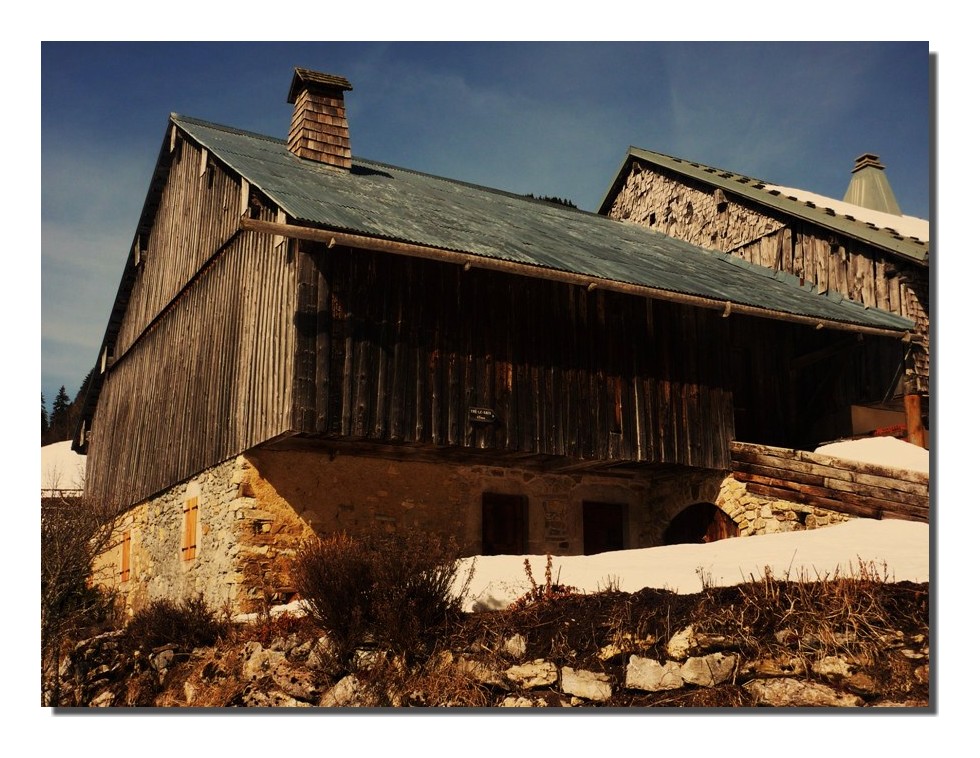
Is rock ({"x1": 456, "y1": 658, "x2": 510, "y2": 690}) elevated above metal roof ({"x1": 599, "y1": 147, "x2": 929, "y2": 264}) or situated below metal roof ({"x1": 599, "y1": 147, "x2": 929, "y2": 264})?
below

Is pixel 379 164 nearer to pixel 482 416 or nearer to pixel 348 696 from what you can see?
pixel 482 416

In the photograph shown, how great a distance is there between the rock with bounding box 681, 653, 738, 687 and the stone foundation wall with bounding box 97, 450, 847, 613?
5.72 m

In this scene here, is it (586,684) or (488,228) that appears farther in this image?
(488,228)

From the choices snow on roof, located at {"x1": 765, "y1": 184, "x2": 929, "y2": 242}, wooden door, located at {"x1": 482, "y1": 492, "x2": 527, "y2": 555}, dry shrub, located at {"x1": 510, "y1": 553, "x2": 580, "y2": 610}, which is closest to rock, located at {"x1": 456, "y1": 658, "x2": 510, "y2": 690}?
dry shrub, located at {"x1": 510, "y1": 553, "x2": 580, "y2": 610}

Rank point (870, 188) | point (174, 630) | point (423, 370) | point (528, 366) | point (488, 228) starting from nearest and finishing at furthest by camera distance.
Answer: point (174, 630) → point (423, 370) → point (528, 366) → point (488, 228) → point (870, 188)

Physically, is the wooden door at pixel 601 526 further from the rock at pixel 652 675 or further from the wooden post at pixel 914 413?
the rock at pixel 652 675

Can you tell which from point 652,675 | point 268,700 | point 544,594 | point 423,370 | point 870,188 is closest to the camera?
point 652,675

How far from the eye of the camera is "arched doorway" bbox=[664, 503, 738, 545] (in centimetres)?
1534

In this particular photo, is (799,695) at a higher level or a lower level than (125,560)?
lower

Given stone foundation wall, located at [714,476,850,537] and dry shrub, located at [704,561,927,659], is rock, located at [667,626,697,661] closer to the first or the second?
dry shrub, located at [704,561,927,659]

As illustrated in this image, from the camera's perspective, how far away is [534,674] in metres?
9.20

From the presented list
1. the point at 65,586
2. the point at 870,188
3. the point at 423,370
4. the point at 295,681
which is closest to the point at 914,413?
the point at 870,188

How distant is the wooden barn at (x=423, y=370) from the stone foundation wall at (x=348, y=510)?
0.03 meters

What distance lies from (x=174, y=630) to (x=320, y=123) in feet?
29.5
